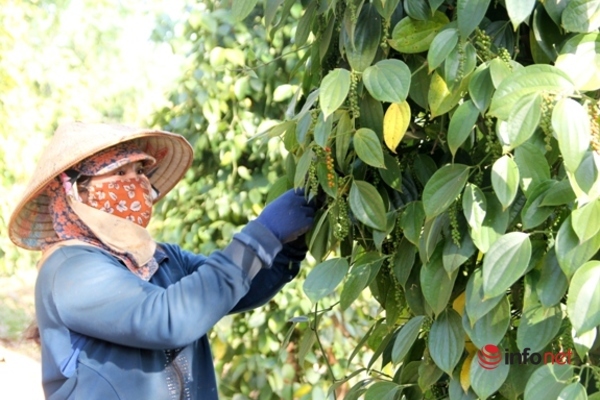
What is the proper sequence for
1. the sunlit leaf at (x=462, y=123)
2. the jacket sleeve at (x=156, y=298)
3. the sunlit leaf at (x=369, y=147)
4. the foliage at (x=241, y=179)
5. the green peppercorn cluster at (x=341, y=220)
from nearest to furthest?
the sunlit leaf at (x=462, y=123)
the sunlit leaf at (x=369, y=147)
the green peppercorn cluster at (x=341, y=220)
the jacket sleeve at (x=156, y=298)
the foliage at (x=241, y=179)

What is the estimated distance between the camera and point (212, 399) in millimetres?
1630

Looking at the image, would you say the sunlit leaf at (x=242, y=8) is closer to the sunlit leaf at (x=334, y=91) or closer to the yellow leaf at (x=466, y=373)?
the sunlit leaf at (x=334, y=91)

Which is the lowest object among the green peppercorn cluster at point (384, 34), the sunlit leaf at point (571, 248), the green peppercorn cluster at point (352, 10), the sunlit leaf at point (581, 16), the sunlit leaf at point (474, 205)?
the sunlit leaf at point (571, 248)

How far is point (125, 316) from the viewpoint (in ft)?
4.60

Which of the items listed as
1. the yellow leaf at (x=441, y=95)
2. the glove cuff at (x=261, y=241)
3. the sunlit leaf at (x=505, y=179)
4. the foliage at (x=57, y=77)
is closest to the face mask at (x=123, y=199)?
the glove cuff at (x=261, y=241)

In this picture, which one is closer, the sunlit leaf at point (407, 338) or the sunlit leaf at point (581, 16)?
the sunlit leaf at point (581, 16)

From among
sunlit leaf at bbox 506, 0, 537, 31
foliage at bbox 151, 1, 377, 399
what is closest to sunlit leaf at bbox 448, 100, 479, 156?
sunlit leaf at bbox 506, 0, 537, 31

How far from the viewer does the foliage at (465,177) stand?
91cm

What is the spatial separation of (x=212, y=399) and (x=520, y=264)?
2.83 feet

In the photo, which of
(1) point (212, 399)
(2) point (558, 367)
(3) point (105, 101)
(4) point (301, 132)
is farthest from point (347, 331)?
(3) point (105, 101)

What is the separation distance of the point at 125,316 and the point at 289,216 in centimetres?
32

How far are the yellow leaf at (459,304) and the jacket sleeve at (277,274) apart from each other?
1.78 ft

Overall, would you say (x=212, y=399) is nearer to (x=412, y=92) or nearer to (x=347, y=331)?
(x=412, y=92)

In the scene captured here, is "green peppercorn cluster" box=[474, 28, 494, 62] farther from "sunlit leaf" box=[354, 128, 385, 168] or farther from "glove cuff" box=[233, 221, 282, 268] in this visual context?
"glove cuff" box=[233, 221, 282, 268]
